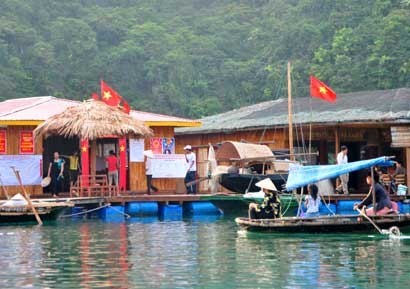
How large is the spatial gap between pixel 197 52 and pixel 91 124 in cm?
2430

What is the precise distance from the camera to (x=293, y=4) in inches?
2179

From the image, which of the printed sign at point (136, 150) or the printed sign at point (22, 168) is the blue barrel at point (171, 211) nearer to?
the printed sign at point (136, 150)

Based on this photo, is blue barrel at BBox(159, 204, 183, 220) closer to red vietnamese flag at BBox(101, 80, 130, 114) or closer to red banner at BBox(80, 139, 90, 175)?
red banner at BBox(80, 139, 90, 175)

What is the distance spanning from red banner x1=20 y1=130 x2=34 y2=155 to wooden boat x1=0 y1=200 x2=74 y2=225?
4.48 meters

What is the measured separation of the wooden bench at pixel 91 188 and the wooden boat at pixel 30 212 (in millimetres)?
2687

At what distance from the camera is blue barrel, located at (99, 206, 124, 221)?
94.1 feet

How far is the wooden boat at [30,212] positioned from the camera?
25781 mm

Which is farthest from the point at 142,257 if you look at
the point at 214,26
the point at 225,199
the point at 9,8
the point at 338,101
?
the point at 214,26

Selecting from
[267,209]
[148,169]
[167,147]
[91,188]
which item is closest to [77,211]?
[91,188]

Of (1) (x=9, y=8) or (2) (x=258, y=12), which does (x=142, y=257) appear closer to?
(1) (x=9, y=8)

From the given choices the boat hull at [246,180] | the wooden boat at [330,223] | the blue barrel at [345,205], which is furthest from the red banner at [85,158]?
the wooden boat at [330,223]

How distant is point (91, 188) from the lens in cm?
2912

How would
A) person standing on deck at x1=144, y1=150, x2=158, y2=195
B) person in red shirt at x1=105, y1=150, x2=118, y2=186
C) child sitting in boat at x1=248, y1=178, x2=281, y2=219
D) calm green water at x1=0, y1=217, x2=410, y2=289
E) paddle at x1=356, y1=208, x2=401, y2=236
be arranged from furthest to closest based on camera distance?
person standing on deck at x1=144, y1=150, x2=158, y2=195, person in red shirt at x1=105, y1=150, x2=118, y2=186, child sitting in boat at x1=248, y1=178, x2=281, y2=219, paddle at x1=356, y1=208, x2=401, y2=236, calm green water at x1=0, y1=217, x2=410, y2=289

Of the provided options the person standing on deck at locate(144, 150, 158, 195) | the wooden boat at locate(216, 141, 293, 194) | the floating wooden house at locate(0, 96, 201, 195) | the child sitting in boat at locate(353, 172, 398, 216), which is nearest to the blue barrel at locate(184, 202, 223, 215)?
the wooden boat at locate(216, 141, 293, 194)
